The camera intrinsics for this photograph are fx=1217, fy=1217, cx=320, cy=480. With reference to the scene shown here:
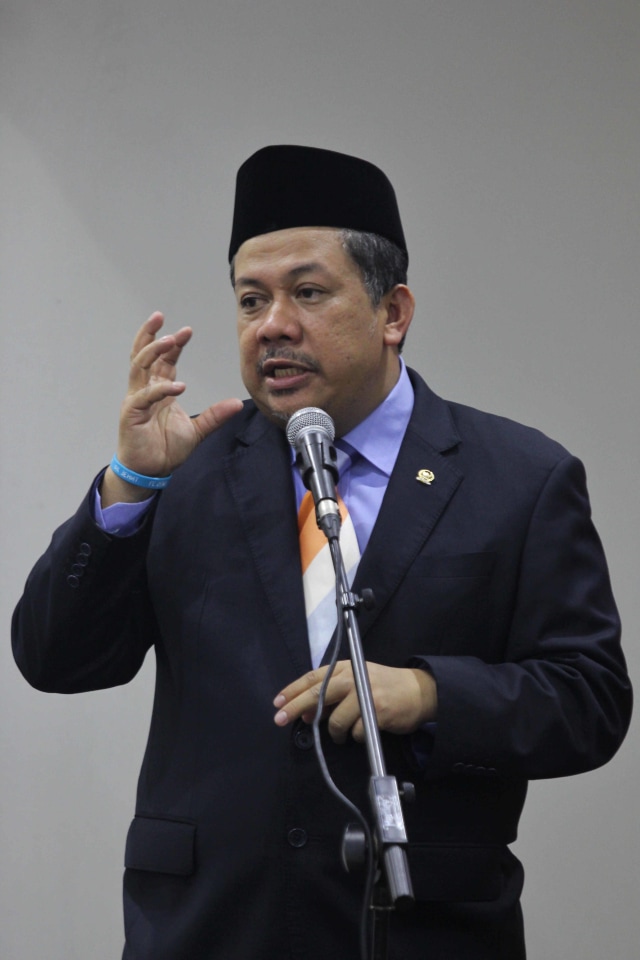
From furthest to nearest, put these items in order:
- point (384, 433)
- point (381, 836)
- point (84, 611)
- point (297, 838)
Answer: point (384, 433) < point (84, 611) < point (297, 838) < point (381, 836)

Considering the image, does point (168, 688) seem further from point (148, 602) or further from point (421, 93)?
point (421, 93)

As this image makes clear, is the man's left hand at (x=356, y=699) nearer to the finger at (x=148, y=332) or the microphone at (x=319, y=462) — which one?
the microphone at (x=319, y=462)

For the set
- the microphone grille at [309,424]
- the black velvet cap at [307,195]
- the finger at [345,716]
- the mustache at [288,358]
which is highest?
the black velvet cap at [307,195]

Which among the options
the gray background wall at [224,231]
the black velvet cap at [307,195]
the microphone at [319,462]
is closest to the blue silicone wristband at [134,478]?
the microphone at [319,462]

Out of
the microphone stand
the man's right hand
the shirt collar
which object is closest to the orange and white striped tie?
the shirt collar

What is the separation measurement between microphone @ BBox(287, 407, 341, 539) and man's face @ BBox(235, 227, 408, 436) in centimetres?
32

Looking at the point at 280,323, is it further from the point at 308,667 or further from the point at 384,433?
the point at 308,667

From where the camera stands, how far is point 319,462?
1.46 metres

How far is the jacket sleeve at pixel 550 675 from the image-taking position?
5.48 feet

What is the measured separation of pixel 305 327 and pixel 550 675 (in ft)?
2.12

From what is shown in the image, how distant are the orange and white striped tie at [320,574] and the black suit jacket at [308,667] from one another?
1.2 inches

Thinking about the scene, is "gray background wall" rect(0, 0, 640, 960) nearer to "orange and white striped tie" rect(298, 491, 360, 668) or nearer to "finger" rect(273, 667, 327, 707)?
"orange and white striped tie" rect(298, 491, 360, 668)

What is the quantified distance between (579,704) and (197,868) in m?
Result: 0.60

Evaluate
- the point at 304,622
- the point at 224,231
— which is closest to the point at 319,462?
the point at 304,622
